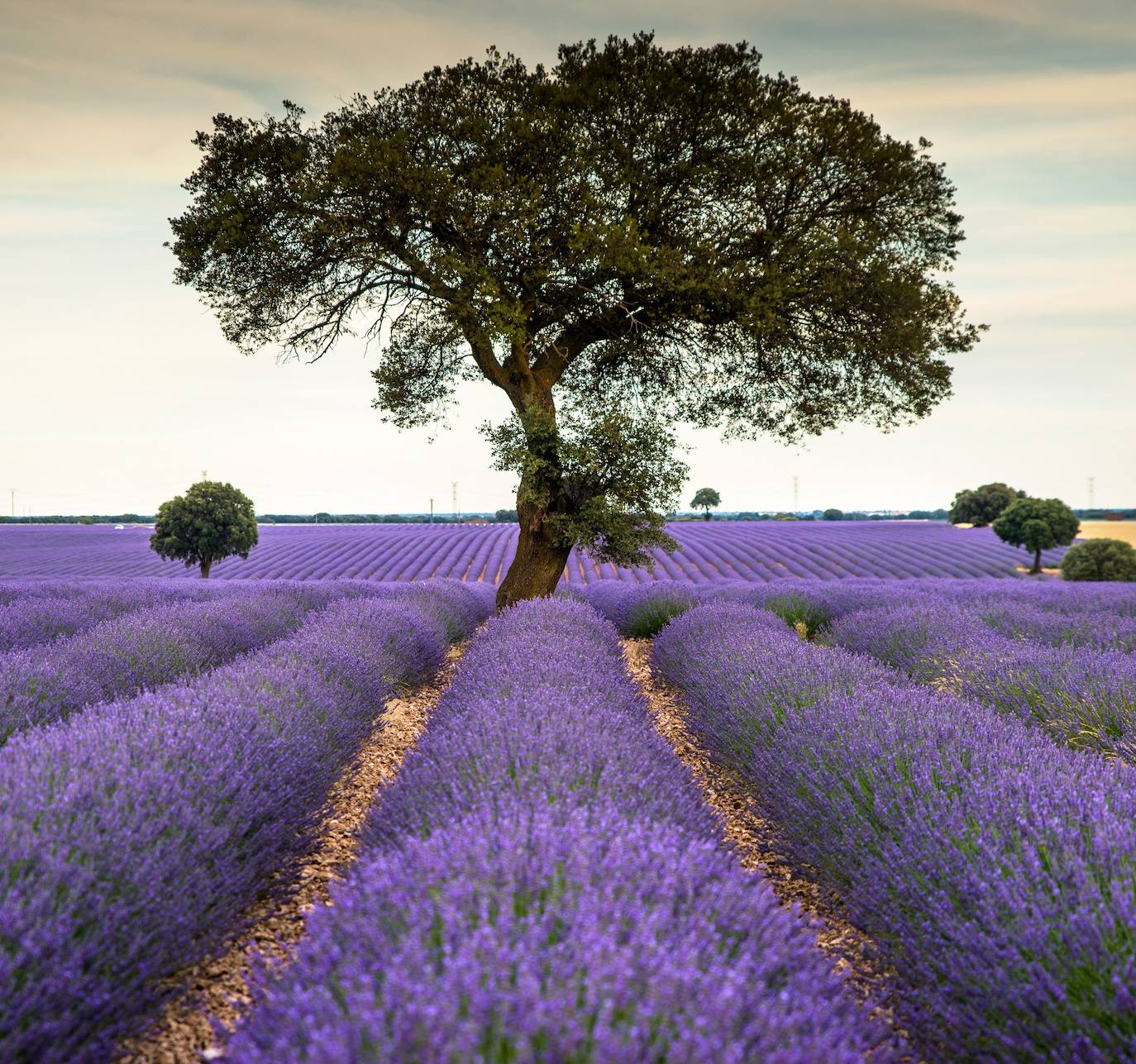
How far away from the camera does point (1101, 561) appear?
787 inches

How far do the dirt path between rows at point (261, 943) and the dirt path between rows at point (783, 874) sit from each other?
139 cm

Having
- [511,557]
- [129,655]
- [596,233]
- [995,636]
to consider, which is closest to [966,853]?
[995,636]

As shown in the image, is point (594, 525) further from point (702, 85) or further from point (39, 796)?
point (39, 796)

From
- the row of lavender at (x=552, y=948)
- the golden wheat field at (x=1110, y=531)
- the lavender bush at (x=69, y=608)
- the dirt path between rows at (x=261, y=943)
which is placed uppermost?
the golden wheat field at (x=1110, y=531)

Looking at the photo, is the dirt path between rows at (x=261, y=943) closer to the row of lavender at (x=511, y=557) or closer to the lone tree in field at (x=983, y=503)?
the row of lavender at (x=511, y=557)

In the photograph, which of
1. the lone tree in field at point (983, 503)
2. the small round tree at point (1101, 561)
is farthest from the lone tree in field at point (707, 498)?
the small round tree at point (1101, 561)

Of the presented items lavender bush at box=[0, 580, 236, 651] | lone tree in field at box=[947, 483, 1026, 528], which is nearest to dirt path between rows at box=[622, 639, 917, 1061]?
lavender bush at box=[0, 580, 236, 651]

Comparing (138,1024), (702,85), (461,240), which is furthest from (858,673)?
(702,85)

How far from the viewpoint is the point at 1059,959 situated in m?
1.51

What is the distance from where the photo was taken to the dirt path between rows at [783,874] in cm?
200

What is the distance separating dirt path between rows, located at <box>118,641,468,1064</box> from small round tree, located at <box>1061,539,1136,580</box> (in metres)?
21.9

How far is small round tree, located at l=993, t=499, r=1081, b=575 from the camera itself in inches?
969

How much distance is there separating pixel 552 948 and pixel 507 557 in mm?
23280

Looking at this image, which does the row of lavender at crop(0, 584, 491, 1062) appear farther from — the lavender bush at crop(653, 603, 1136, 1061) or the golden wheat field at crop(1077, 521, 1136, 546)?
the golden wheat field at crop(1077, 521, 1136, 546)
